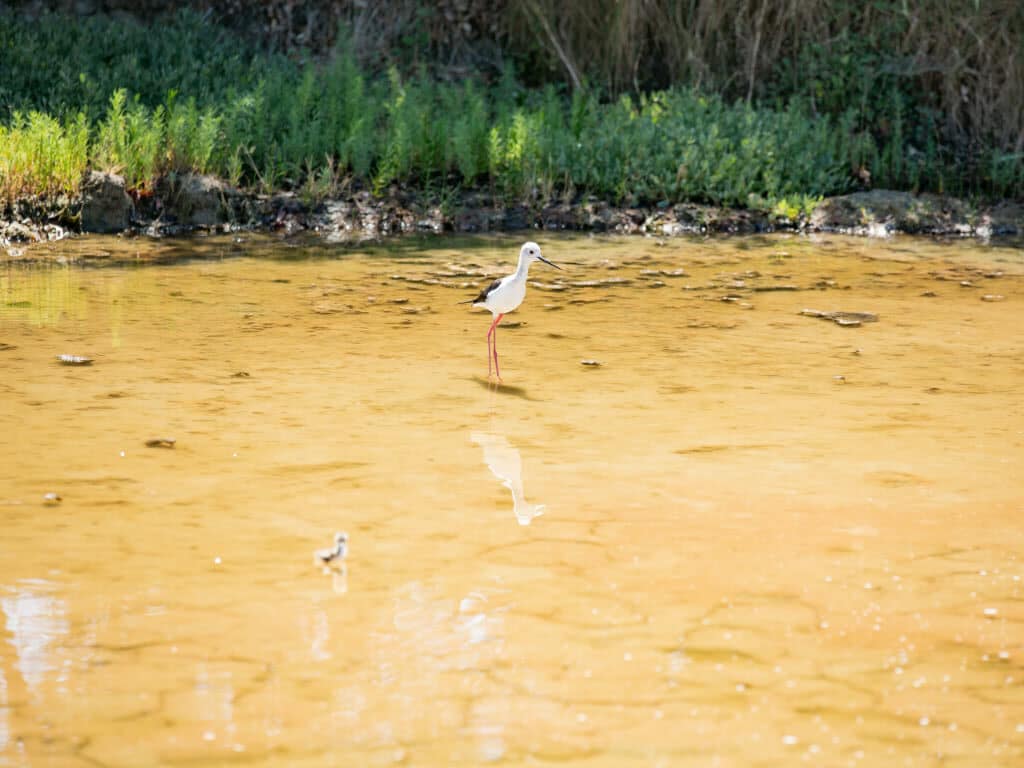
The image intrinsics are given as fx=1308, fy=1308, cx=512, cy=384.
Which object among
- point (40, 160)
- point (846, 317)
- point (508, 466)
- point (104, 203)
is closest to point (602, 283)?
point (846, 317)

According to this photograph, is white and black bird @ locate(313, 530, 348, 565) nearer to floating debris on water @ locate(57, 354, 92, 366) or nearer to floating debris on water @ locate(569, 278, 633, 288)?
floating debris on water @ locate(57, 354, 92, 366)

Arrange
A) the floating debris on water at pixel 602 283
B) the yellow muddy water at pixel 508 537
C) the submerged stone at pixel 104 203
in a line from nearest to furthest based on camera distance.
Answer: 1. the yellow muddy water at pixel 508 537
2. the floating debris on water at pixel 602 283
3. the submerged stone at pixel 104 203

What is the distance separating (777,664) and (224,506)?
2.00 metres

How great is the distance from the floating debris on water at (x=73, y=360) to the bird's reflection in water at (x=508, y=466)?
212cm

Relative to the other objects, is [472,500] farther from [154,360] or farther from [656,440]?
[154,360]

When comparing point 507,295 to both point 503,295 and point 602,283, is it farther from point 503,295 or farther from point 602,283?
point 602,283

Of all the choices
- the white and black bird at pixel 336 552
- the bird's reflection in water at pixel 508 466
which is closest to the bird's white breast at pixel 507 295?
the bird's reflection in water at pixel 508 466

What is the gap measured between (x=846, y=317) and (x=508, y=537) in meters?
4.12

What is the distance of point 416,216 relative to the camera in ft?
36.2

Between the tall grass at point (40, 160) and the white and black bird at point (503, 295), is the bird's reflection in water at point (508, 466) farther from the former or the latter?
the tall grass at point (40, 160)

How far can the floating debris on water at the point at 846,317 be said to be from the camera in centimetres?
763

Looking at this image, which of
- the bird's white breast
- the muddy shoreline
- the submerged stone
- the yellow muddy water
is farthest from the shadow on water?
the submerged stone

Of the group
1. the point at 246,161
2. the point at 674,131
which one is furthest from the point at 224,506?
the point at 674,131

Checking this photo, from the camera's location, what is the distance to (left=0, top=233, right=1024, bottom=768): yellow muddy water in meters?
3.14
